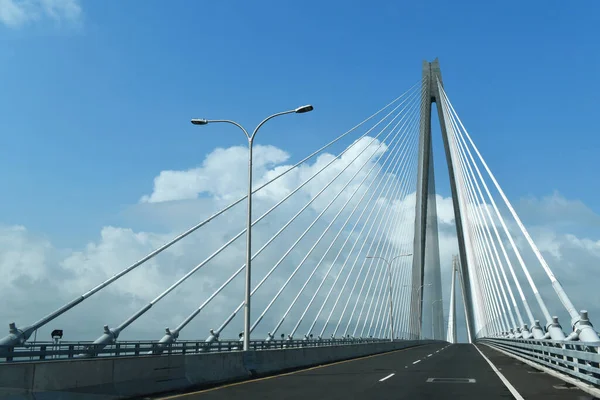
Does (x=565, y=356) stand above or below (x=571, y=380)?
above

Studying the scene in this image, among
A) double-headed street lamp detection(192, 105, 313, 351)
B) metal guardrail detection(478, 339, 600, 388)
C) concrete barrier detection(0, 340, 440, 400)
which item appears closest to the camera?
concrete barrier detection(0, 340, 440, 400)

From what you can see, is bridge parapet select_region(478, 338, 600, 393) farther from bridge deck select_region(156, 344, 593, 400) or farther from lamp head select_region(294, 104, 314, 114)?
lamp head select_region(294, 104, 314, 114)

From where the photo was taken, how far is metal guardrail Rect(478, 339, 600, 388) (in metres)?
14.2

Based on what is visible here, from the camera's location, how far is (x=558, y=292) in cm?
2125

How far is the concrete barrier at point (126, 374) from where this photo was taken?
1027 cm

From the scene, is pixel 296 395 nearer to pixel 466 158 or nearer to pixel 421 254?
pixel 466 158

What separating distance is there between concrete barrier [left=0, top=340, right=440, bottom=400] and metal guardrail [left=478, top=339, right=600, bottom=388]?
9408 mm

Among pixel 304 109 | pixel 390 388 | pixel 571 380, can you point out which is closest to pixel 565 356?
pixel 571 380

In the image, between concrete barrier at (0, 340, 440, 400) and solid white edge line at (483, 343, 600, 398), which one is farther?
solid white edge line at (483, 343, 600, 398)

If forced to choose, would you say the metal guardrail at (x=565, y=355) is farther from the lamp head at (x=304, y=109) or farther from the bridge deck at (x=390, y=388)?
the lamp head at (x=304, y=109)

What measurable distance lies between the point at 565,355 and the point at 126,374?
40.1 feet

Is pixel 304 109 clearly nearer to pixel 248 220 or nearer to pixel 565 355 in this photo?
pixel 248 220

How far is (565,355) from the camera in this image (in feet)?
58.5

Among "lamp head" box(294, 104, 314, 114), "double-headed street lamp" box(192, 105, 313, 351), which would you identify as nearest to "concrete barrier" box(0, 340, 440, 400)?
"double-headed street lamp" box(192, 105, 313, 351)
